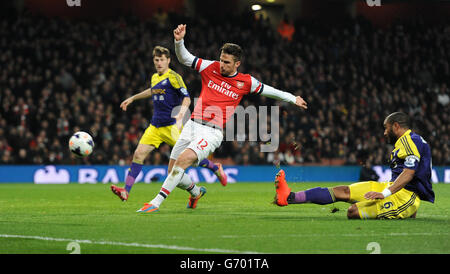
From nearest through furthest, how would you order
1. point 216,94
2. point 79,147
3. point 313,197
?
point 313,197
point 216,94
point 79,147

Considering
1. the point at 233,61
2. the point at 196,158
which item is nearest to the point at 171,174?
the point at 196,158

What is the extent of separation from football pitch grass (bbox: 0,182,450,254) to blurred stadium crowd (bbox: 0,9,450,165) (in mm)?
11870

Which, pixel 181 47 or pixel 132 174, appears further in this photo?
pixel 132 174

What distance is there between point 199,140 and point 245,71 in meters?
16.8

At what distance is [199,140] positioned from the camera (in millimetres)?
9242

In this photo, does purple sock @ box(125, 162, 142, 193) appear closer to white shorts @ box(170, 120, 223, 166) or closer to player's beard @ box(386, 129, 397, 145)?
white shorts @ box(170, 120, 223, 166)

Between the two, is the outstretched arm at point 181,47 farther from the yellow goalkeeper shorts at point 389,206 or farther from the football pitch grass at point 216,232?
the yellow goalkeeper shorts at point 389,206

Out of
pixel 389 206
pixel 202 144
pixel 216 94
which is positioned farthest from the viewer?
pixel 216 94

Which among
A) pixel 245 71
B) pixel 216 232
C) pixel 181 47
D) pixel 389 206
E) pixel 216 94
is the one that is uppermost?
pixel 245 71

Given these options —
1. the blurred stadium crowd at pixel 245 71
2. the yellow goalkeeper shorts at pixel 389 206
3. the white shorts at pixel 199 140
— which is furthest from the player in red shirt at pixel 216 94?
the blurred stadium crowd at pixel 245 71

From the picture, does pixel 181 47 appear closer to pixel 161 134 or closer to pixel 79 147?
pixel 161 134

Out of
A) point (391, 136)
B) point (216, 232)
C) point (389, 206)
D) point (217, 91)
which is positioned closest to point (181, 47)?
point (217, 91)
